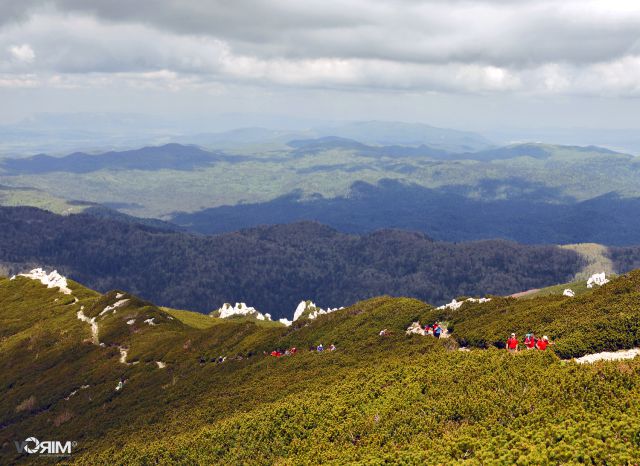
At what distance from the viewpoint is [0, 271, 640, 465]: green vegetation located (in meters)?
31.8

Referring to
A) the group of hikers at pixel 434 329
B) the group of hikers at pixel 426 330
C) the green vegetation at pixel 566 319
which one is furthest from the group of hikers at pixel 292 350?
the green vegetation at pixel 566 319

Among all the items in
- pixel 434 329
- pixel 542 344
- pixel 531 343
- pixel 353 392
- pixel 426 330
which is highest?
pixel 542 344

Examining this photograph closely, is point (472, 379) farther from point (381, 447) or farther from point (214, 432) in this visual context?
point (214, 432)

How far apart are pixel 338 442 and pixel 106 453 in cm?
3265

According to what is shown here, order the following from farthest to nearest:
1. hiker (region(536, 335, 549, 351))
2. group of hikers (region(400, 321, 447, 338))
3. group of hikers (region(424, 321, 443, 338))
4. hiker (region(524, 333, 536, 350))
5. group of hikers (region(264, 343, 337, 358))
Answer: group of hikers (region(264, 343, 337, 358))
group of hikers (region(400, 321, 447, 338))
group of hikers (region(424, 321, 443, 338))
hiker (region(524, 333, 536, 350))
hiker (region(536, 335, 549, 351))

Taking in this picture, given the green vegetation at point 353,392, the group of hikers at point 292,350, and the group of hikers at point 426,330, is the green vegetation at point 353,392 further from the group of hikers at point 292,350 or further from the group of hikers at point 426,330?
the group of hikers at point 292,350

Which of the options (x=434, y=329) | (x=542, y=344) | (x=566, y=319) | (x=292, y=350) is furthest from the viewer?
(x=292, y=350)

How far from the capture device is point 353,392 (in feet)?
159

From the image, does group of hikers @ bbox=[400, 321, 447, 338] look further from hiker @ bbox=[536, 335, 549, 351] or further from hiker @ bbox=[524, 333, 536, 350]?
hiker @ bbox=[536, 335, 549, 351]

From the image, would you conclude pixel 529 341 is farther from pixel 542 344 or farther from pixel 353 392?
pixel 353 392

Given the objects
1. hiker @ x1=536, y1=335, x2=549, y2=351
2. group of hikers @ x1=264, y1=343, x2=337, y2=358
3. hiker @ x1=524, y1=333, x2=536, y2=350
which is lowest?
group of hikers @ x1=264, y1=343, x2=337, y2=358

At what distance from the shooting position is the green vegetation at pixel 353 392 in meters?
31.8

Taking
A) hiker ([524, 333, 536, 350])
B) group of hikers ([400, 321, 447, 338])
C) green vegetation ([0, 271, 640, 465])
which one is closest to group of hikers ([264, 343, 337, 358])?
green vegetation ([0, 271, 640, 465])

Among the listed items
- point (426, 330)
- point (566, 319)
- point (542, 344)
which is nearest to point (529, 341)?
point (542, 344)
